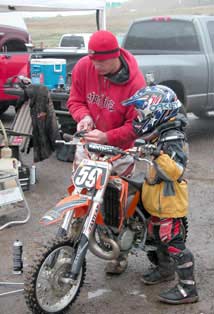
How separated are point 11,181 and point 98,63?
6.41ft

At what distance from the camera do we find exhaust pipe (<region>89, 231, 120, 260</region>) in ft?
13.0

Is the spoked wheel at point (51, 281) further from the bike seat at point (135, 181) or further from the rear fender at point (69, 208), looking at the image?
the bike seat at point (135, 181)

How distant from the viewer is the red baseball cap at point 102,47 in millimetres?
4083

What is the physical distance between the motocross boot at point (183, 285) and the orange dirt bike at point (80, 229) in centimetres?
42

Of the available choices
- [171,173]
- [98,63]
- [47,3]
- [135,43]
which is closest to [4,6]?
[47,3]

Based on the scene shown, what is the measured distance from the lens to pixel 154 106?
3.91m

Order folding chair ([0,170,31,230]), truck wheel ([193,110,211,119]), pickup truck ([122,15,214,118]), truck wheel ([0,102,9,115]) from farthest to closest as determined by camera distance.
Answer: truck wheel ([0,102,9,115]) → truck wheel ([193,110,211,119]) → pickup truck ([122,15,214,118]) → folding chair ([0,170,31,230])

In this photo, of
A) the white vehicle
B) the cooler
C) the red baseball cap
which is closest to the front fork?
the red baseball cap

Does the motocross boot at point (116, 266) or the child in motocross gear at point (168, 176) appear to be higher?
the child in motocross gear at point (168, 176)

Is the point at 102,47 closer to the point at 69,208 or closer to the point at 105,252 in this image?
the point at 69,208

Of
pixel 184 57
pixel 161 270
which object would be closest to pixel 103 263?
Result: pixel 161 270

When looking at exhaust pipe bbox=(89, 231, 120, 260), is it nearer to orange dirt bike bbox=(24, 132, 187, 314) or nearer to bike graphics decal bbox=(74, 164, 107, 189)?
orange dirt bike bbox=(24, 132, 187, 314)

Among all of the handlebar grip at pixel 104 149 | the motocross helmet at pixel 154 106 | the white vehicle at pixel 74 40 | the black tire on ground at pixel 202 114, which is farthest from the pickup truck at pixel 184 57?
the white vehicle at pixel 74 40

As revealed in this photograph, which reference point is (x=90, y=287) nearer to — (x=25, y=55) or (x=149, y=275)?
(x=149, y=275)
